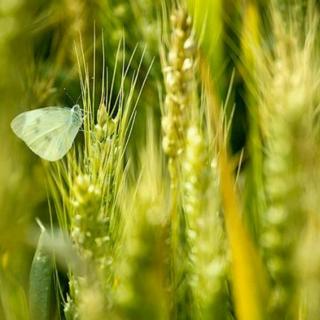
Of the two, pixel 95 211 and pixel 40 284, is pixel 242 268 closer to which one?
pixel 95 211

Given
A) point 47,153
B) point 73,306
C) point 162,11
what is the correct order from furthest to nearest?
point 162,11
point 47,153
point 73,306

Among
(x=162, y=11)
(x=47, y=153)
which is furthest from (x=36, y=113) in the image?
(x=162, y=11)

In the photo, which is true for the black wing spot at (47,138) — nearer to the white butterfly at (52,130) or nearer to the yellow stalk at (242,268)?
the white butterfly at (52,130)

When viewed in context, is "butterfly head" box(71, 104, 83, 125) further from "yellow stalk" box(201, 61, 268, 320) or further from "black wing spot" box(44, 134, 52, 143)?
"yellow stalk" box(201, 61, 268, 320)

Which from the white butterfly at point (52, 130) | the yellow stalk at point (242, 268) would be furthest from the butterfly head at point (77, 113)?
the yellow stalk at point (242, 268)

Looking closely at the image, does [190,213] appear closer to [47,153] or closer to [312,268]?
[312,268]

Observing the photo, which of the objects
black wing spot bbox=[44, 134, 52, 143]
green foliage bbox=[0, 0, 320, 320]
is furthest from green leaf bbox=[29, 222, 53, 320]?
black wing spot bbox=[44, 134, 52, 143]

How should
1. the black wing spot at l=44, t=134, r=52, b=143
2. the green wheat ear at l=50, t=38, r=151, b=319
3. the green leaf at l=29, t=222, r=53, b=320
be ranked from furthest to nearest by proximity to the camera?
the black wing spot at l=44, t=134, r=52, b=143 → the green leaf at l=29, t=222, r=53, b=320 → the green wheat ear at l=50, t=38, r=151, b=319

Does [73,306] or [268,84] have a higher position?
[268,84]
